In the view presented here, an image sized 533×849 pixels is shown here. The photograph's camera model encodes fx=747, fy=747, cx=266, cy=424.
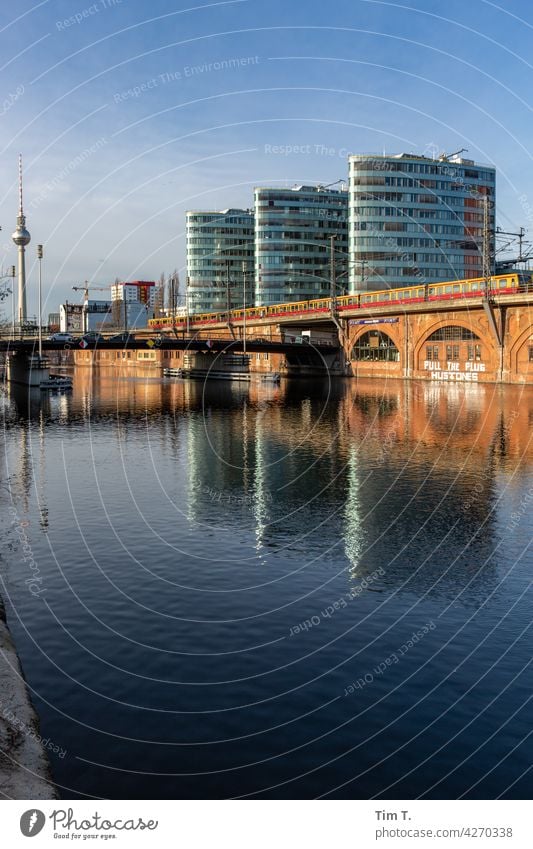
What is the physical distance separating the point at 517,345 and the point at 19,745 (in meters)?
103

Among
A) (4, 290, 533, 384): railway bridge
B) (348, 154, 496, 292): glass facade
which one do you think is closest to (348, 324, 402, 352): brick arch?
(4, 290, 533, 384): railway bridge

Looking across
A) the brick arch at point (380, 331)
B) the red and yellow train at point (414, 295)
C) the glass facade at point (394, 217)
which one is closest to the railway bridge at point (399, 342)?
the brick arch at point (380, 331)

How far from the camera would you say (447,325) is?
121000 millimetres

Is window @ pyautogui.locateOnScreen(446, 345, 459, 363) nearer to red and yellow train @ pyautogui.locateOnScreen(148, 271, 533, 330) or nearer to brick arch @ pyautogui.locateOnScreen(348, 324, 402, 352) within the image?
red and yellow train @ pyautogui.locateOnScreen(148, 271, 533, 330)

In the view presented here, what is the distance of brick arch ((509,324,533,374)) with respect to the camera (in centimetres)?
10475

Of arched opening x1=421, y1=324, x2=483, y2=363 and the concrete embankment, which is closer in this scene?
the concrete embankment

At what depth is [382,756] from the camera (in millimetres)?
15211

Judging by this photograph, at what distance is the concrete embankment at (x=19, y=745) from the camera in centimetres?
1331

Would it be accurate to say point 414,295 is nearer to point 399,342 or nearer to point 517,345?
point 399,342

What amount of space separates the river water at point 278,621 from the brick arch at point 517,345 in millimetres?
59677

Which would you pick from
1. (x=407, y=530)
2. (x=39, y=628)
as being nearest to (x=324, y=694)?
(x=39, y=628)

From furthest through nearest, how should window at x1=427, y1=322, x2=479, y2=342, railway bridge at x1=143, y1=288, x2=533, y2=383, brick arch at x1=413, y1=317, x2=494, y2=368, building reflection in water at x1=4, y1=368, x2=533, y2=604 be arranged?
window at x1=427, y1=322, x2=479, y2=342, brick arch at x1=413, y1=317, x2=494, y2=368, railway bridge at x1=143, y1=288, x2=533, y2=383, building reflection in water at x1=4, y1=368, x2=533, y2=604

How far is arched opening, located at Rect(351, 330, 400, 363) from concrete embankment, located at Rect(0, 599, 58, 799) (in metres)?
124
